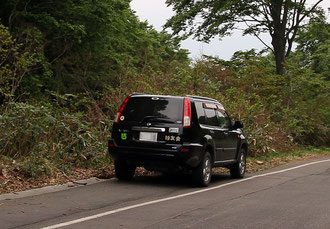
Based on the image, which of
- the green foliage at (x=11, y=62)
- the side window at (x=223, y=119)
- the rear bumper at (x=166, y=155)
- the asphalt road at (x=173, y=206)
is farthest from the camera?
the green foliage at (x=11, y=62)

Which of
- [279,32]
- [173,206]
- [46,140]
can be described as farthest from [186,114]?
[279,32]

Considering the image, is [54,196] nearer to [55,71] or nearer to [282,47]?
[55,71]

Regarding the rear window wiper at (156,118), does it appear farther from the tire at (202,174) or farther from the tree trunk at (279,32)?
the tree trunk at (279,32)

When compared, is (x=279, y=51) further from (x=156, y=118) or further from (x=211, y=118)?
(x=156, y=118)

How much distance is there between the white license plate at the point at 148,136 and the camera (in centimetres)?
1094

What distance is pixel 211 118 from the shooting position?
12156mm

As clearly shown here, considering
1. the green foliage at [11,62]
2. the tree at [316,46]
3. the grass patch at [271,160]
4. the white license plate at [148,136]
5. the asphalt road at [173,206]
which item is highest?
the tree at [316,46]

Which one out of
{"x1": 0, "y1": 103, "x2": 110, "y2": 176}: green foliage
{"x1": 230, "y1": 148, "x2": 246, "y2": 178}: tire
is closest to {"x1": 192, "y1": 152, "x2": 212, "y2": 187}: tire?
{"x1": 230, "y1": 148, "x2": 246, "y2": 178}: tire

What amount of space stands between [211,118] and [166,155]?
6.21 ft

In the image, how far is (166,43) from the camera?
68000mm

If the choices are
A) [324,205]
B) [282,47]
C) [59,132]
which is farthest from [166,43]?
[324,205]

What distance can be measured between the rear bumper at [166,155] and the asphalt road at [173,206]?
1.73ft

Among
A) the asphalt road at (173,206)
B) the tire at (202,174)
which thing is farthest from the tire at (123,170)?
the tire at (202,174)

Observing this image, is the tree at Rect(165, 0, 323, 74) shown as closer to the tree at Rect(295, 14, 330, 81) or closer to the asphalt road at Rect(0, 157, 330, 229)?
the tree at Rect(295, 14, 330, 81)
